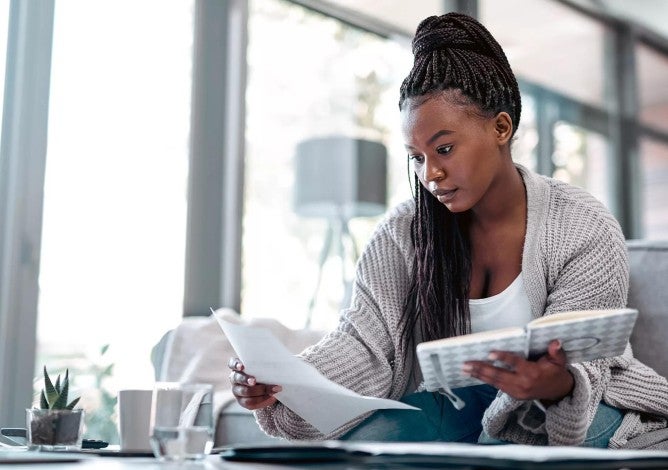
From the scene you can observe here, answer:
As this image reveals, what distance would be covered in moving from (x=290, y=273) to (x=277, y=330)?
123cm

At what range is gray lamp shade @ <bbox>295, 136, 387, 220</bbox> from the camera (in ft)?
11.9

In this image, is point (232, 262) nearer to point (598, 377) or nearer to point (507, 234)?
point (507, 234)

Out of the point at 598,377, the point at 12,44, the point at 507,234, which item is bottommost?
the point at 598,377

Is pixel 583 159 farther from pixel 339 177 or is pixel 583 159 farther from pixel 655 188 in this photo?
pixel 339 177

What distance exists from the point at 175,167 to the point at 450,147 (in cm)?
205

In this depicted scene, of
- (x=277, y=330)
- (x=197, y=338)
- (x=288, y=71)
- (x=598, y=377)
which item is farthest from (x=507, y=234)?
(x=288, y=71)

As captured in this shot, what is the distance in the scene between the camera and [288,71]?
380 cm

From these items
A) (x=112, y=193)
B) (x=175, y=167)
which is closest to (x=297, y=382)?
(x=112, y=193)

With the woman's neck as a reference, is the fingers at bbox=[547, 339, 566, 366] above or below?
below

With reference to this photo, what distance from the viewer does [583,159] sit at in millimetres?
5250

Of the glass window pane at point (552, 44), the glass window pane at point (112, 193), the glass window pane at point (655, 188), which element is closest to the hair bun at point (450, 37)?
the glass window pane at point (112, 193)

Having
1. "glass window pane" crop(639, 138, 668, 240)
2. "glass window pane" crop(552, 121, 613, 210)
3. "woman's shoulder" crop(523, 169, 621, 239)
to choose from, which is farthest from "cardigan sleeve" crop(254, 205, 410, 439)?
"glass window pane" crop(639, 138, 668, 240)

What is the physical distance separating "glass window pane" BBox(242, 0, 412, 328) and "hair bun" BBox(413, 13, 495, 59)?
1.99 metres

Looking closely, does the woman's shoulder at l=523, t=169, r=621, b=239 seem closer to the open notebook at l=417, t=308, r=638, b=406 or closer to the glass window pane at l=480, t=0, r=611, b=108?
the open notebook at l=417, t=308, r=638, b=406
